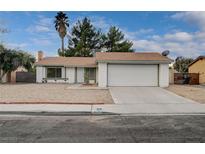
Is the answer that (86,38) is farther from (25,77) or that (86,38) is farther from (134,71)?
(134,71)

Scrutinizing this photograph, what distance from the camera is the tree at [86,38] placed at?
155 ft

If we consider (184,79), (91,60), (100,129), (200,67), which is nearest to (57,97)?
(100,129)

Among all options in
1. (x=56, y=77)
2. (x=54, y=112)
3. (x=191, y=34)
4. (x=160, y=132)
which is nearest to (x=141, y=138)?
(x=160, y=132)

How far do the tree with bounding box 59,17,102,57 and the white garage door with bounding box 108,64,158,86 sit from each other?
23877mm

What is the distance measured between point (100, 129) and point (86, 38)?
41.4 m

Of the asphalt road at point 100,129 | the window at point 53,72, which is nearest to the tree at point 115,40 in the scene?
the window at point 53,72

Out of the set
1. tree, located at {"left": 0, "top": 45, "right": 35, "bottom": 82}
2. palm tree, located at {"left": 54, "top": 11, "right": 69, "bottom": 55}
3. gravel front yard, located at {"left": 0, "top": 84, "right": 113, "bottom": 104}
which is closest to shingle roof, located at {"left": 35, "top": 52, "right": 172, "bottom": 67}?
tree, located at {"left": 0, "top": 45, "right": 35, "bottom": 82}

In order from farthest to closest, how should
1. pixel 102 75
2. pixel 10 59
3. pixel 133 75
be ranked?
pixel 10 59 → pixel 133 75 → pixel 102 75

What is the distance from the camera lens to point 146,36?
35.2m

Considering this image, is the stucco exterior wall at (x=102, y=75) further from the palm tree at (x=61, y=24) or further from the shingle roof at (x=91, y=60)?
the palm tree at (x=61, y=24)

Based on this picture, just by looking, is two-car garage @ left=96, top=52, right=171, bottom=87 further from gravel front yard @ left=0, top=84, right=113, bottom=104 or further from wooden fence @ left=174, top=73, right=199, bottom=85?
wooden fence @ left=174, top=73, right=199, bottom=85

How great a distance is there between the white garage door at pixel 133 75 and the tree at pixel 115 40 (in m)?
23.0

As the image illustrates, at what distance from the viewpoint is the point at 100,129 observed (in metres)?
7.54

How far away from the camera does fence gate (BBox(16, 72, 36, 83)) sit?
34.0 metres
